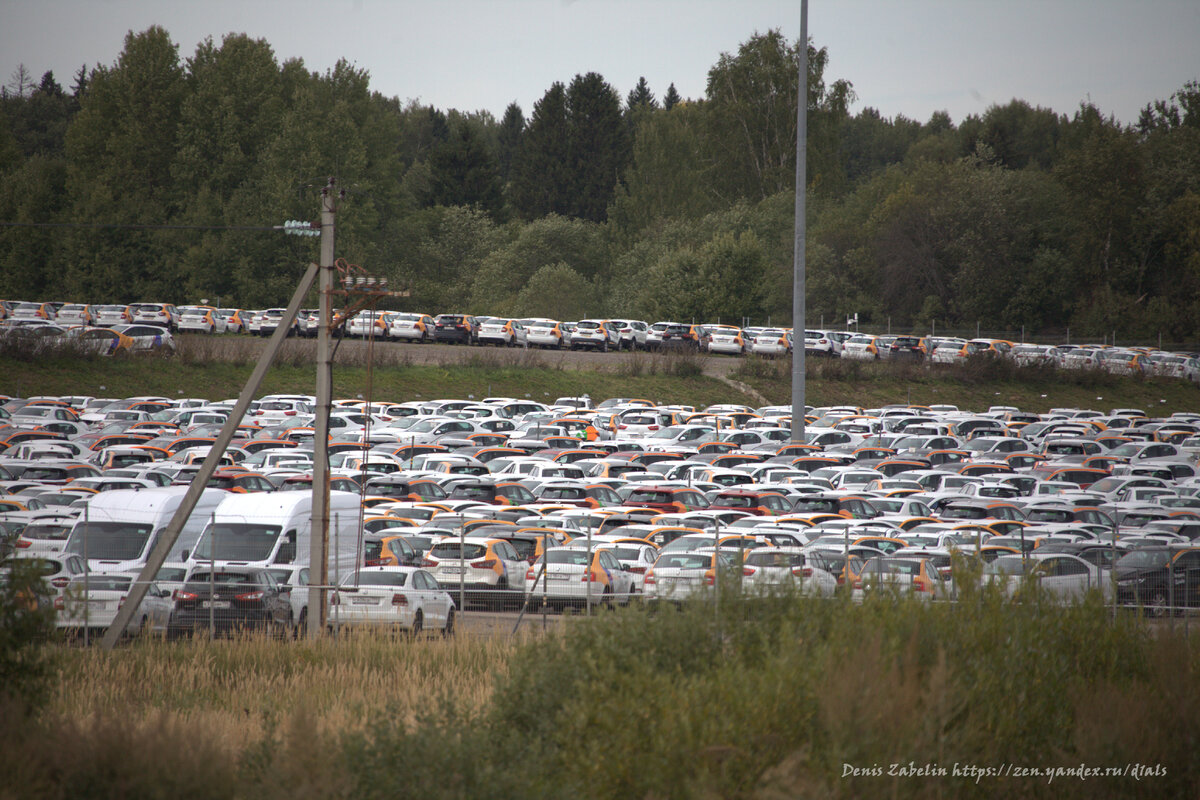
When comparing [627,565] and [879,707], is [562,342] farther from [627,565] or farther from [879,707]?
[879,707]

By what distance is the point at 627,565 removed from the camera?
19.2m

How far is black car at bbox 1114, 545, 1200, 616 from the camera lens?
1592 centimetres

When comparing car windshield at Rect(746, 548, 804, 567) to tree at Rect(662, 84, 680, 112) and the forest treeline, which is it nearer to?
the forest treeline

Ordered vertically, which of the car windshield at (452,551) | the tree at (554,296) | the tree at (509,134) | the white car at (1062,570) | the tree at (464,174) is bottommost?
the car windshield at (452,551)

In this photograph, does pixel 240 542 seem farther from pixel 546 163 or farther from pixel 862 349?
pixel 546 163

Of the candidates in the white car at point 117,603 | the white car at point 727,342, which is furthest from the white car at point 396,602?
the white car at point 727,342

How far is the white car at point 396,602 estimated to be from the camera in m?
16.5

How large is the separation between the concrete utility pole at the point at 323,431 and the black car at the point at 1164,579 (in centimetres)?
1159

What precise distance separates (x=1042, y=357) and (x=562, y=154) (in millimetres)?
50547

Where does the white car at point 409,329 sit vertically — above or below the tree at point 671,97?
below

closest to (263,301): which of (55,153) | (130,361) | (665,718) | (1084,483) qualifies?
(130,361)

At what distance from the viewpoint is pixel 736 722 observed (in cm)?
775

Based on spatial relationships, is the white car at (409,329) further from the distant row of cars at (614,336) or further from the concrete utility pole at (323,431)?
the concrete utility pole at (323,431)

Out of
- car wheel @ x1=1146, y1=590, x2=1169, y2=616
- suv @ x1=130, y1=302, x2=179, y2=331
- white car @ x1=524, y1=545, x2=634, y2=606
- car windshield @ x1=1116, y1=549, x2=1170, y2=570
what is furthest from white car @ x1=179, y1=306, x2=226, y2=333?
car wheel @ x1=1146, y1=590, x2=1169, y2=616
